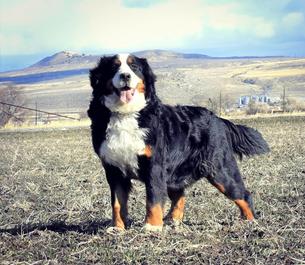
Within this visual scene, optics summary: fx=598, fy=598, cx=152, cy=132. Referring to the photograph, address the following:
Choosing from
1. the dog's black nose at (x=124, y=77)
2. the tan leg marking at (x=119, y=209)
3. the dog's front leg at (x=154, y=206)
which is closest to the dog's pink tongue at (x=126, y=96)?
the dog's black nose at (x=124, y=77)

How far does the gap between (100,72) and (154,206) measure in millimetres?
1680

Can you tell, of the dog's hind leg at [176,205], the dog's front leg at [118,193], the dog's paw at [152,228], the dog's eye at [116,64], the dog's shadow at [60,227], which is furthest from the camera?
the dog's hind leg at [176,205]

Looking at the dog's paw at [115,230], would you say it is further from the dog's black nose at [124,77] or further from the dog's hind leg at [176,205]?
the dog's black nose at [124,77]

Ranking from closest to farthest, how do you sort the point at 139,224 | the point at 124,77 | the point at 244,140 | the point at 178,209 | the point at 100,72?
the point at 124,77 < the point at 100,72 < the point at 139,224 < the point at 178,209 < the point at 244,140

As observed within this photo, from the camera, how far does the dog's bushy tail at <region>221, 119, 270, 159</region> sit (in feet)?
26.8

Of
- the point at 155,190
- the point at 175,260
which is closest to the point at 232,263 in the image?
the point at 175,260

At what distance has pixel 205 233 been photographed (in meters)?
6.62

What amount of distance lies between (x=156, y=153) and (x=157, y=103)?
2.02 feet

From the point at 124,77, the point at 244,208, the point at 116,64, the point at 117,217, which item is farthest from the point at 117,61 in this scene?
the point at 244,208

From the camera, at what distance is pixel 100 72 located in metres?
7.00

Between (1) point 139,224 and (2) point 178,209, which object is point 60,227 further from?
(2) point 178,209

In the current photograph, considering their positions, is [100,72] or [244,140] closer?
[100,72]

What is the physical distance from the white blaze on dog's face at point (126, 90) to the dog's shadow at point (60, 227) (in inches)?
59.6

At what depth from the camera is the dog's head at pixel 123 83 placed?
6691 millimetres
